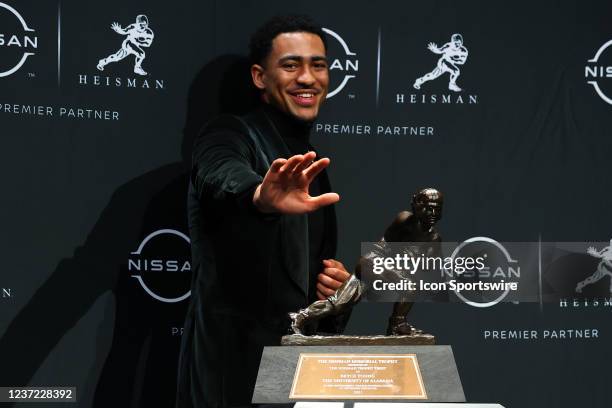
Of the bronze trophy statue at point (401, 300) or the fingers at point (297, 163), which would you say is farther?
the bronze trophy statue at point (401, 300)

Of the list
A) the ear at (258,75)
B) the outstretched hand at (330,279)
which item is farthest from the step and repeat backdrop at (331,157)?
the outstretched hand at (330,279)

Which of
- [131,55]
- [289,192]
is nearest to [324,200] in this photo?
[289,192]

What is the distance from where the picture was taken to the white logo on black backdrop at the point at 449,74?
3.70 metres

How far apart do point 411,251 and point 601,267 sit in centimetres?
147

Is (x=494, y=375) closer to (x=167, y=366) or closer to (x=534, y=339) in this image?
(x=534, y=339)

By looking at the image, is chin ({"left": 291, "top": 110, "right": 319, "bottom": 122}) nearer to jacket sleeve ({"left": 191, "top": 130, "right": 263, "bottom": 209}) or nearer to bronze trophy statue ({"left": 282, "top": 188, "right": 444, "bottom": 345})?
jacket sleeve ({"left": 191, "top": 130, "right": 263, "bottom": 209})

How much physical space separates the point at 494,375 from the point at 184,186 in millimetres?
1650

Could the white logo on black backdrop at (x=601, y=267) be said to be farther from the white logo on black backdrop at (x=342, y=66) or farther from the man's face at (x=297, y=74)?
the man's face at (x=297, y=74)

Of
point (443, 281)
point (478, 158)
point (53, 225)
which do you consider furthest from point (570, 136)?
point (53, 225)

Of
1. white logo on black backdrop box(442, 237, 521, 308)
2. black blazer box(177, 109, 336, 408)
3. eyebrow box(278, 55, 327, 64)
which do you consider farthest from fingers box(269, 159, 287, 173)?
white logo on black backdrop box(442, 237, 521, 308)

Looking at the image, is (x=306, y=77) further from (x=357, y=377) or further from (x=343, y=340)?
(x=357, y=377)

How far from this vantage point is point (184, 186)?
3.59 meters

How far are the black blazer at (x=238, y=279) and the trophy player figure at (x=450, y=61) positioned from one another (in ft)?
3.24

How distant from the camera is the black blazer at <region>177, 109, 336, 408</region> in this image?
291 cm
